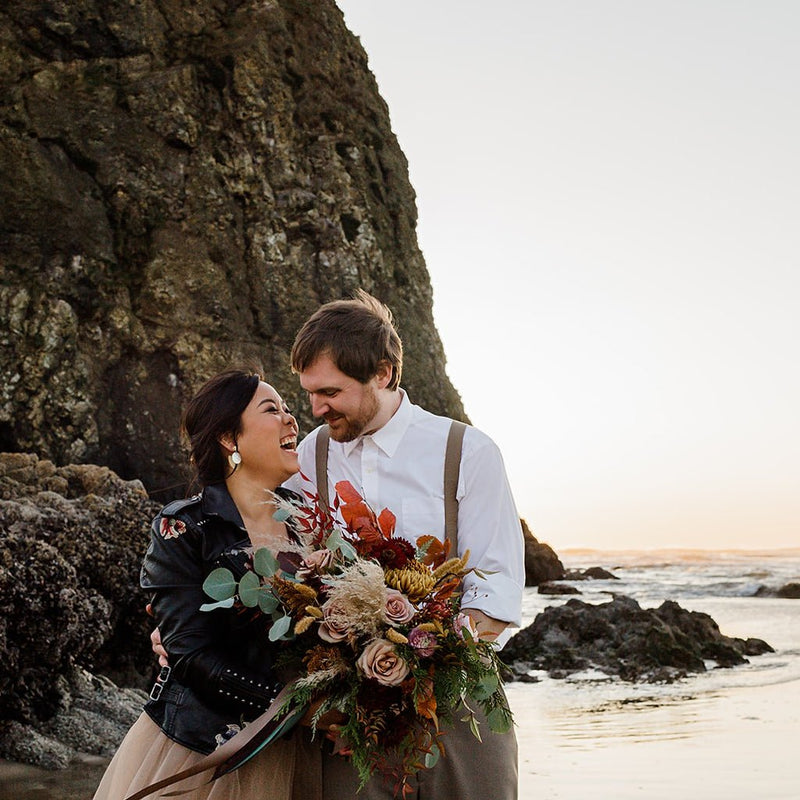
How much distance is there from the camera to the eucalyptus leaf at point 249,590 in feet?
9.07

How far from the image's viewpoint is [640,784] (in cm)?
722

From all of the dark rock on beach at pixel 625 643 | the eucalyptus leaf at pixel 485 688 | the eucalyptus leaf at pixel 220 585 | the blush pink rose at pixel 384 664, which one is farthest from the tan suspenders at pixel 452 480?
the dark rock on beach at pixel 625 643

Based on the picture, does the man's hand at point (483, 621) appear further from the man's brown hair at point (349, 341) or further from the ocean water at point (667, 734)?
the ocean water at point (667, 734)

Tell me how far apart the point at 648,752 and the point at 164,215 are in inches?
747

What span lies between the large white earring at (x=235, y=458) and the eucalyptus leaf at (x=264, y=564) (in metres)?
0.73

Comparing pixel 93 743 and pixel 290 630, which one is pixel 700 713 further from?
pixel 290 630

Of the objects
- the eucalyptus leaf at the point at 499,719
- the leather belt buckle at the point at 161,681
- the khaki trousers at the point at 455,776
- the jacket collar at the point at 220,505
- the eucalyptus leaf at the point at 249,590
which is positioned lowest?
the khaki trousers at the point at 455,776

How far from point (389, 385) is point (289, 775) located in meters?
1.38

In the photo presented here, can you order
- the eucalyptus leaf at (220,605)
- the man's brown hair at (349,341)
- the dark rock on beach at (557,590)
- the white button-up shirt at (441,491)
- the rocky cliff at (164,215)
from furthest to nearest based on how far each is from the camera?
the dark rock on beach at (557,590)
the rocky cliff at (164,215)
the man's brown hair at (349,341)
the white button-up shirt at (441,491)
the eucalyptus leaf at (220,605)

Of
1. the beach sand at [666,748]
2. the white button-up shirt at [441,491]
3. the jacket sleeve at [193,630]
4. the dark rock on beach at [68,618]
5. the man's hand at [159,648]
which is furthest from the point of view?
the dark rock on beach at [68,618]

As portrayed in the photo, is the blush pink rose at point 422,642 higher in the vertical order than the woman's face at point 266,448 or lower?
lower

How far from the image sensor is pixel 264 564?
9.25 ft

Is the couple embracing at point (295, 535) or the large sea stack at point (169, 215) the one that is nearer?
the couple embracing at point (295, 535)

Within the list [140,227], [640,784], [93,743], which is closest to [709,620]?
[640,784]
